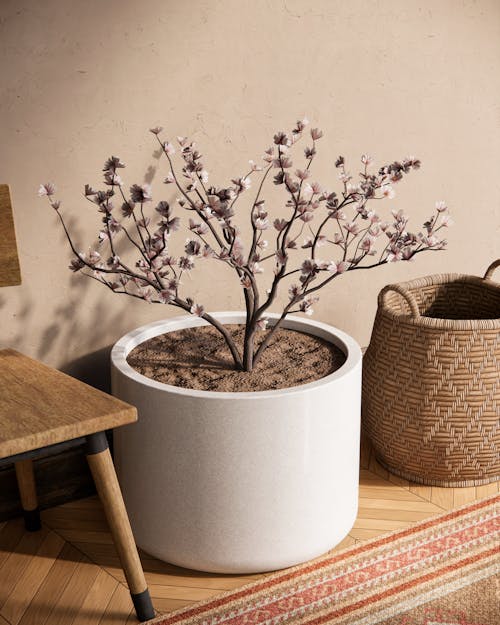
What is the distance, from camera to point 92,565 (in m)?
1.74

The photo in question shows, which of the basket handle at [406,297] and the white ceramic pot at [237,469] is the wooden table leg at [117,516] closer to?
the white ceramic pot at [237,469]

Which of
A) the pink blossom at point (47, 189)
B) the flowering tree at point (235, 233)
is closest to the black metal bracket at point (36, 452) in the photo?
the flowering tree at point (235, 233)

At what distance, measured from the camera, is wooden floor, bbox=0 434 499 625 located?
5.27 ft

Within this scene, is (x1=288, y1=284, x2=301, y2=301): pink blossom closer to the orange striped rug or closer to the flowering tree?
the flowering tree

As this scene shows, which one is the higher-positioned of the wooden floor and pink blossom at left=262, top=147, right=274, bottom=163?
pink blossom at left=262, top=147, right=274, bottom=163

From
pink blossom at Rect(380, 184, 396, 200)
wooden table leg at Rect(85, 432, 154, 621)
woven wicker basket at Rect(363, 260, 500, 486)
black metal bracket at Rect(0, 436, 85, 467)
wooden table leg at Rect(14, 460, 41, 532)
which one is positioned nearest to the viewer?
black metal bracket at Rect(0, 436, 85, 467)

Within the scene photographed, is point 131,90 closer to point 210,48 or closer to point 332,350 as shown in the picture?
point 210,48

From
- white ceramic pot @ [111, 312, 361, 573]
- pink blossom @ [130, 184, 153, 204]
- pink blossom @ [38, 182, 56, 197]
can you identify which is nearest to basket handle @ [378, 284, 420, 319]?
white ceramic pot @ [111, 312, 361, 573]

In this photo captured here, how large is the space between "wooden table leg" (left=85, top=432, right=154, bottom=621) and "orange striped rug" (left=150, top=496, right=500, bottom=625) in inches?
2.4

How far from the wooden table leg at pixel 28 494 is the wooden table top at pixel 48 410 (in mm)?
306

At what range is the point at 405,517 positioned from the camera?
194 cm

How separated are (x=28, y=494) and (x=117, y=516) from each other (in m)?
0.44

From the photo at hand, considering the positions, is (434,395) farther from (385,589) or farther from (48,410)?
(48,410)

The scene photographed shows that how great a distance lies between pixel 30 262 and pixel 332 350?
685 mm
